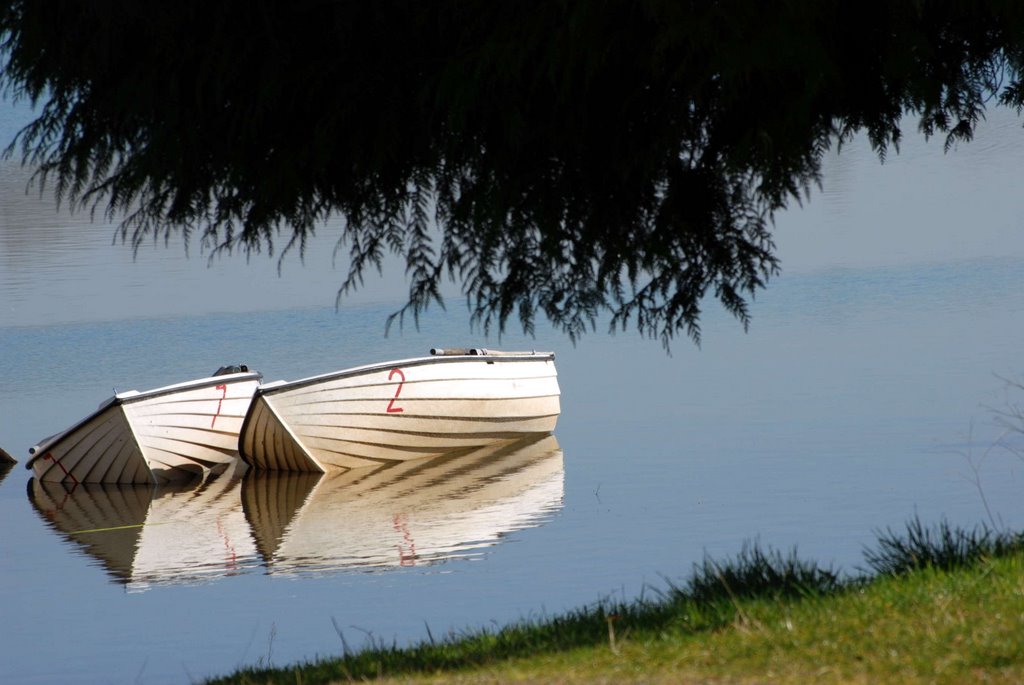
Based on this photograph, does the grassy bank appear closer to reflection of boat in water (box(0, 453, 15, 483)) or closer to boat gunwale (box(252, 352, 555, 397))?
boat gunwale (box(252, 352, 555, 397))

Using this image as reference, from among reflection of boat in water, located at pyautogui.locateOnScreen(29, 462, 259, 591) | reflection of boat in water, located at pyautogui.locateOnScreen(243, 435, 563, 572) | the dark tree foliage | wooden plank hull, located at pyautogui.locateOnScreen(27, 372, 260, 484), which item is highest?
the dark tree foliage

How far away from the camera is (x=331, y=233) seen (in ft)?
261

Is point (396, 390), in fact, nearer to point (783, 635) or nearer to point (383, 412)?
point (383, 412)

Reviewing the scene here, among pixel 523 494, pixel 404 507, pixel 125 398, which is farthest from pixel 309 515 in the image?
pixel 125 398

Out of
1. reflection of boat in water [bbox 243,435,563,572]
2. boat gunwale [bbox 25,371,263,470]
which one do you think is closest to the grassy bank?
reflection of boat in water [bbox 243,435,563,572]

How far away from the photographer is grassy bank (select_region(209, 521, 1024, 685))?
5266 mm

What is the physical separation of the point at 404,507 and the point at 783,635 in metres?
12.6

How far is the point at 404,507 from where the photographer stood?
18.1 meters

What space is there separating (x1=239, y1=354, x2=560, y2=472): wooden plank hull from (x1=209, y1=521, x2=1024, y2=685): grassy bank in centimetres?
1320

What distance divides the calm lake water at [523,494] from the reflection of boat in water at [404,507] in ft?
0.21

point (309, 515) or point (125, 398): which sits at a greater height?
point (125, 398)

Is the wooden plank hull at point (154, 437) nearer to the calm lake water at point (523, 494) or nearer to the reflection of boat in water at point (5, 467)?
the calm lake water at point (523, 494)

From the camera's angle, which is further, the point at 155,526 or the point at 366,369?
the point at 366,369

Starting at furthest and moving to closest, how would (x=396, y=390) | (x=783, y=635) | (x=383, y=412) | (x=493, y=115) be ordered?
1. (x=383, y=412)
2. (x=396, y=390)
3. (x=493, y=115)
4. (x=783, y=635)
